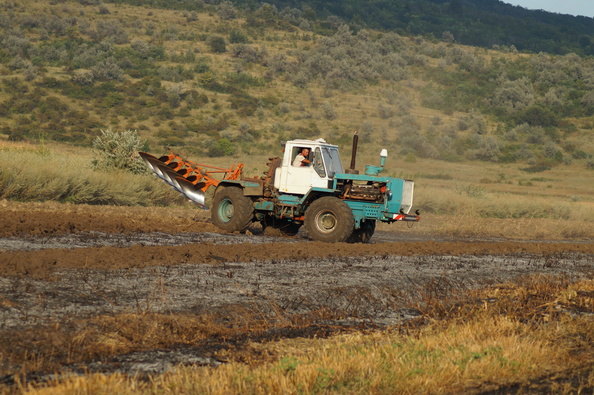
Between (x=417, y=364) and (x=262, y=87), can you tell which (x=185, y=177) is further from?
(x=262, y=87)

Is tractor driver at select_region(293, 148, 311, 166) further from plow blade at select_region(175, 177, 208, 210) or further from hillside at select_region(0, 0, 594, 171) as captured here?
hillside at select_region(0, 0, 594, 171)

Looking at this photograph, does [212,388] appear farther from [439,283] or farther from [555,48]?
[555,48]

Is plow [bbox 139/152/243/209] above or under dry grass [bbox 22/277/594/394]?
above

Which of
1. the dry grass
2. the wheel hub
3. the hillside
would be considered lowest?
the dry grass

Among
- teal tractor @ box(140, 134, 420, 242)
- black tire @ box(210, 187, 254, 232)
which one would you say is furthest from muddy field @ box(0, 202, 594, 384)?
teal tractor @ box(140, 134, 420, 242)

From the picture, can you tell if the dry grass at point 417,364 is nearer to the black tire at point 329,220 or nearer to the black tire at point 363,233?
the black tire at point 329,220

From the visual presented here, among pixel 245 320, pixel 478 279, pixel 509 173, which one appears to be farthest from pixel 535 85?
pixel 245 320

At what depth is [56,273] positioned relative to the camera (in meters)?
10.2

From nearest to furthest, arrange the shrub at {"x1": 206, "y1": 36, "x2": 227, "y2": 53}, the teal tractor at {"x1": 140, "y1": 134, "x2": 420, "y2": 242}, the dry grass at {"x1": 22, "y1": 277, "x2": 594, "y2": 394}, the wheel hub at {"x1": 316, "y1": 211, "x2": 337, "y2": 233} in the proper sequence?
the dry grass at {"x1": 22, "y1": 277, "x2": 594, "y2": 394} → the teal tractor at {"x1": 140, "y1": 134, "x2": 420, "y2": 242} → the wheel hub at {"x1": 316, "y1": 211, "x2": 337, "y2": 233} → the shrub at {"x1": 206, "y1": 36, "x2": 227, "y2": 53}

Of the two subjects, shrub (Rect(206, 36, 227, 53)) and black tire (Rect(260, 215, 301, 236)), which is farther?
shrub (Rect(206, 36, 227, 53))

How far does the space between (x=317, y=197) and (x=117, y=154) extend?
12.4 m

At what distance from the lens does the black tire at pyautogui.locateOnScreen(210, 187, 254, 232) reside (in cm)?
1830

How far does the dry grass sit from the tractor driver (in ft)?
27.2

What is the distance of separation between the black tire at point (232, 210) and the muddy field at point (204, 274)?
0.42 metres
